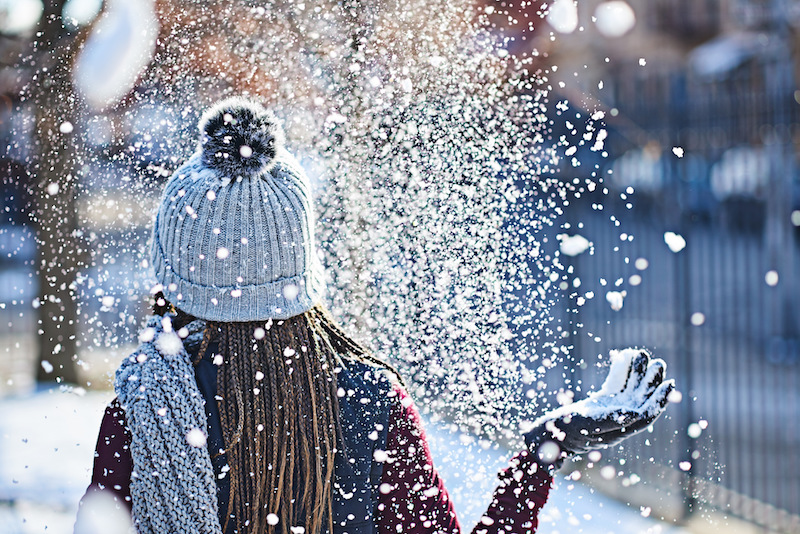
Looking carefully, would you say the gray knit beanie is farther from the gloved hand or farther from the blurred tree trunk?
the blurred tree trunk

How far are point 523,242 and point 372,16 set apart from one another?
2.20m

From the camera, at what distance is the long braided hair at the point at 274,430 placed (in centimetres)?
146

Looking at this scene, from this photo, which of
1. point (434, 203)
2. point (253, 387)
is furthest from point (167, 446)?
point (434, 203)

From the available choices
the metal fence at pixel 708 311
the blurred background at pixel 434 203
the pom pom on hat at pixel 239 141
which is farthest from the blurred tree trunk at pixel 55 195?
the pom pom on hat at pixel 239 141

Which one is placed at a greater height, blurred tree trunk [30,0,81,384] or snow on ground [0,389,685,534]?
blurred tree trunk [30,0,81,384]

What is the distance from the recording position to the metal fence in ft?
14.9

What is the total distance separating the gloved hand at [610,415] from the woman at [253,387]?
24cm

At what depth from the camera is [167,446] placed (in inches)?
53.6

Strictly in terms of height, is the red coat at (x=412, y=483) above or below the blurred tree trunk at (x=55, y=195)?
below

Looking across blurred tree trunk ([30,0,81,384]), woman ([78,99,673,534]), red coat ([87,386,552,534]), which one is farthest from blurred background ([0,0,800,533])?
woman ([78,99,673,534])

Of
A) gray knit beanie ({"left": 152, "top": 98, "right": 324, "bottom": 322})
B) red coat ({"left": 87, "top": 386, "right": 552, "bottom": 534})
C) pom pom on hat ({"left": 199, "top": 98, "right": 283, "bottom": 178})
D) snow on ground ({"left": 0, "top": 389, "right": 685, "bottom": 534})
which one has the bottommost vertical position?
snow on ground ({"left": 0, "top": 389, "right": 685, "bottom": 534})

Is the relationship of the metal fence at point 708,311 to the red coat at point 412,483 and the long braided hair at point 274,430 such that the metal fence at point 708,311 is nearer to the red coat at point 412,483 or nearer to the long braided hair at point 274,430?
the red coat at point 412,483

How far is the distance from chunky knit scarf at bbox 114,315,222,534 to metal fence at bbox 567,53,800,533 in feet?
7.46

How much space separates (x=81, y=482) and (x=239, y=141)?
13.8ft
